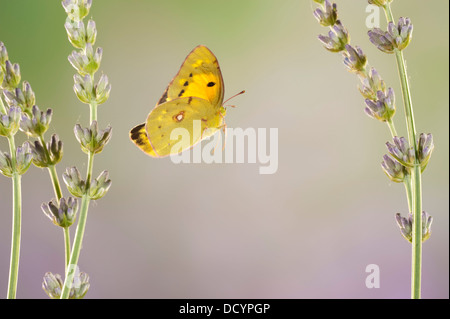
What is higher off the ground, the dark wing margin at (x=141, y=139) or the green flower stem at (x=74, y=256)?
the dark wing margin at (x=141, y=139)

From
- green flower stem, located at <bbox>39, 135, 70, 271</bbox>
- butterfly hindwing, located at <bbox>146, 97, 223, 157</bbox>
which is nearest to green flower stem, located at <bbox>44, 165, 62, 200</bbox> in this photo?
green flower stem, located at <bbox>39, 135, 70, 271</bbox>

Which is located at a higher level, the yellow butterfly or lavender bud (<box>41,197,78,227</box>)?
the yellow butterfly

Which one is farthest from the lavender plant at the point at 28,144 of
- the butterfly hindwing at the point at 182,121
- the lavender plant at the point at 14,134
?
the butterfly hindwing at the point at 182,121

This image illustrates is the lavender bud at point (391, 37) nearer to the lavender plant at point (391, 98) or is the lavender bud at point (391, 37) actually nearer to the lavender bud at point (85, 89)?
the lavender plant at point (391, 98)

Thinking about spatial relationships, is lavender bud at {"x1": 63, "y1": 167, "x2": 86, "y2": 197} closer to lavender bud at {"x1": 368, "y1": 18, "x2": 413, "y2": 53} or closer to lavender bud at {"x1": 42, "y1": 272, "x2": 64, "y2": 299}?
lavender bud at {"x1": 42, "y1": 272, "x2": 64, "y2": 299}

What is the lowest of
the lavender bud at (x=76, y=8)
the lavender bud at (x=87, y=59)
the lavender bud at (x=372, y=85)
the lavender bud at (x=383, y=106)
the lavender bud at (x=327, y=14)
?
the lavender bud at (x=383, y=106)

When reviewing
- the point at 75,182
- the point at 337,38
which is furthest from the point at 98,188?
the point at 337,38

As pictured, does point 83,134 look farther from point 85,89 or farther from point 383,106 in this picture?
point 383,106
